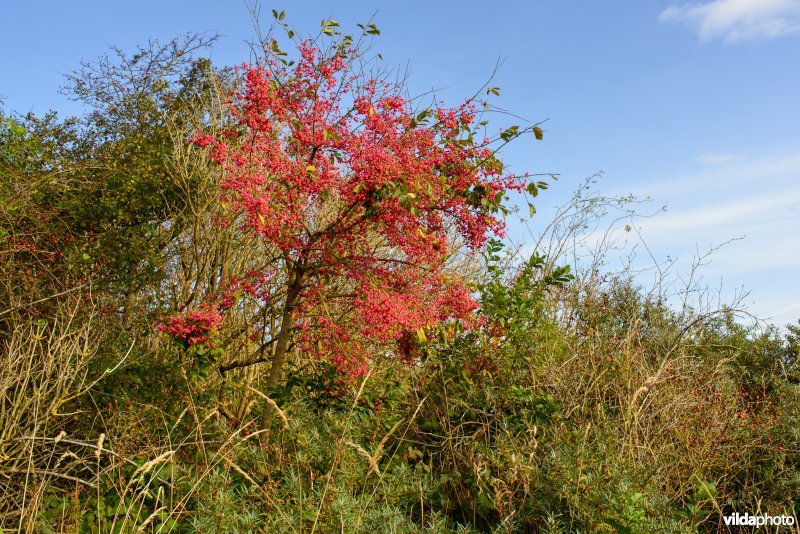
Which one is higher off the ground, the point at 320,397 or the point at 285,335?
the point at 285,335

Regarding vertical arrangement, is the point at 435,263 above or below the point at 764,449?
above

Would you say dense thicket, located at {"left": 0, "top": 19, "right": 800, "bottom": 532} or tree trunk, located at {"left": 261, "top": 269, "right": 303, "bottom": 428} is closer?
dense thicket, located at {"left": 0, "top": 19, "right": 800, "bottom": 532}

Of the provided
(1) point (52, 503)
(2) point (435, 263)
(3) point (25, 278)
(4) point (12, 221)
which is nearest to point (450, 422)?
(2) point (435, 263)

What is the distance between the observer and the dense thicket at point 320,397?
12.3ft

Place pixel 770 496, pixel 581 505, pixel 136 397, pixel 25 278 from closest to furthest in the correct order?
pixel 581 505 < pixel 770 496 < pixel 136 397 < pixel 25 278

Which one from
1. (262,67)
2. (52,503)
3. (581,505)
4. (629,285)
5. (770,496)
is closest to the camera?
(581,505)

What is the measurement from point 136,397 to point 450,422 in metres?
2.75

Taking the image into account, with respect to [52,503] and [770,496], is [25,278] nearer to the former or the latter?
[52,503]

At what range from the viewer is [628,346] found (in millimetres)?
5492

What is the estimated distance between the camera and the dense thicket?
3.75 metres

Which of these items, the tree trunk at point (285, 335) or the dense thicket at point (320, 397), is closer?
the dense thicket at point (320, 397)

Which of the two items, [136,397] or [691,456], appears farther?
[136,397]

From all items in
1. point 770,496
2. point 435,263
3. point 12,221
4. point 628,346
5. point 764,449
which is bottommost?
point 770,496

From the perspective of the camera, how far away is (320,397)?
519 cm
